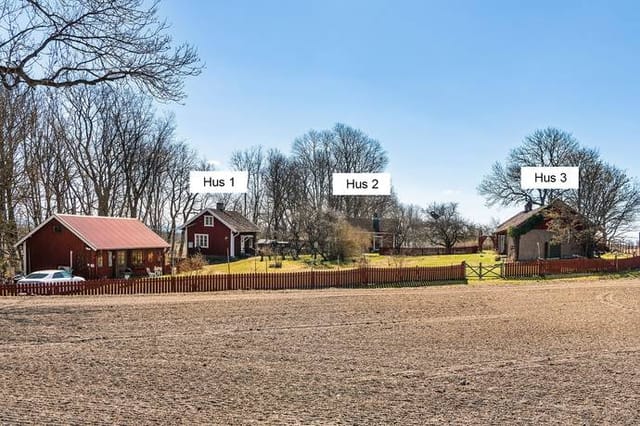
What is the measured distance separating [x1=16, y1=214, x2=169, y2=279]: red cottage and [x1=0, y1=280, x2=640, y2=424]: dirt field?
14104 millimetres

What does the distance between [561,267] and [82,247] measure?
88.3 feet

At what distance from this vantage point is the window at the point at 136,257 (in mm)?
34344

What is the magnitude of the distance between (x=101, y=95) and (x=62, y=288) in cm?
2409

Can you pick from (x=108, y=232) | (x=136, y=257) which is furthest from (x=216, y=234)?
(x=108, y=232)

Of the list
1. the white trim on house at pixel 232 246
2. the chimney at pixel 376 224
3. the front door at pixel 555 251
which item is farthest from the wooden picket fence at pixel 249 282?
the chimney at pixel 376 224

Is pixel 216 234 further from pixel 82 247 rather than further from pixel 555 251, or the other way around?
pixel 555 251

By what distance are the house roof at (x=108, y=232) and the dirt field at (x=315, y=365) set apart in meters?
14.4

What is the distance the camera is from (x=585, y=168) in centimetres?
4750

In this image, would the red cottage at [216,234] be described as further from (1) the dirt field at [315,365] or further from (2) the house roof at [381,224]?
(1) the dirt field at [315,365]

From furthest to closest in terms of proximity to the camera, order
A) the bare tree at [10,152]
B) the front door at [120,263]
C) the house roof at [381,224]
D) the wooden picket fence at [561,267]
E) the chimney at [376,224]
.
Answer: the chimney at [376,224] < the house roof at [381,224] < the front door at [120,263] < the wooden picket fence at [561,267] < the bare tree at [10,152]

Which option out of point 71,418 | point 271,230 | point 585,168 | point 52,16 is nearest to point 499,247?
point 585,168

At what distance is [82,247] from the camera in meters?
30.8

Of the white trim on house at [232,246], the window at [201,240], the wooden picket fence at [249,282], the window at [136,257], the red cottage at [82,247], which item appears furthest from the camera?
the window at [201,240]

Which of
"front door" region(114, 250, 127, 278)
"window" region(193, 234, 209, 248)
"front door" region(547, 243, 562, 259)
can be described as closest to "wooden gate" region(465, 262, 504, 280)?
"front door" region(547, 243, 562, 259)
